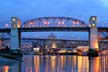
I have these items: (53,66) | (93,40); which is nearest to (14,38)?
(93,40)

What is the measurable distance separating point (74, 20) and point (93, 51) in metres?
29.8

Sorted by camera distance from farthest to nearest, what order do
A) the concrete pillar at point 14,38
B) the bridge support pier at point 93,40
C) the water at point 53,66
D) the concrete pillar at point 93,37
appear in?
the concrete pillar at point 14,38 < the concrete pillar at point 93,37 < the bridge support pier at point 93,40 < the water at point 53,66

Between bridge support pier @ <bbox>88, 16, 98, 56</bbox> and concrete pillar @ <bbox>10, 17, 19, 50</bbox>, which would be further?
concrete pillar @ <bbox>10, 17, 19, 50</bbox>

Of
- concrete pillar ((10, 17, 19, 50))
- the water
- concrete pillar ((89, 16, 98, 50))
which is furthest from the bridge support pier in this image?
the water

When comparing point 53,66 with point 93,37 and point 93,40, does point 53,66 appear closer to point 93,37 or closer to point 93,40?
point 93,37

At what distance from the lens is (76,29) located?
134000 mm

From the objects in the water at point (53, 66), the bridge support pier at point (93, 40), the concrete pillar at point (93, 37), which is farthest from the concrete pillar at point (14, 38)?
the water at point (53, 66)

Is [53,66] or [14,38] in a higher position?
[14,38]

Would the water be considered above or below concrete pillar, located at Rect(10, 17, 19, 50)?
below

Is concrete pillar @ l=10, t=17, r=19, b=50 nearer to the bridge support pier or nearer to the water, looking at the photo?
the bridge support pier

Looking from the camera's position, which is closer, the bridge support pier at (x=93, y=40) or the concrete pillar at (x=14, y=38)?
the bridge support pier at (x=93, y=40)

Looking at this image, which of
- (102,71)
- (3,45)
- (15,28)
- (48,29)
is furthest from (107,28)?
(102,71)

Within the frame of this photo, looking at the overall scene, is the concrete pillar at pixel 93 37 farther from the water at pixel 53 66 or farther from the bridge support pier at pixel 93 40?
the water at pixel 53 66

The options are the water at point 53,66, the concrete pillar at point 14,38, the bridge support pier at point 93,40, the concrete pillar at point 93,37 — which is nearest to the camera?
the water at point 53,66
